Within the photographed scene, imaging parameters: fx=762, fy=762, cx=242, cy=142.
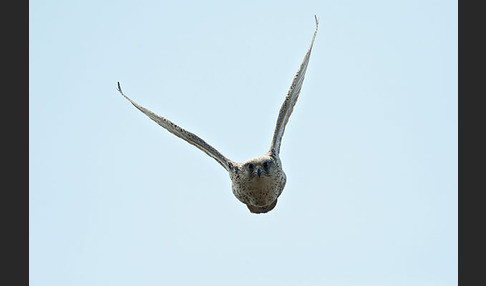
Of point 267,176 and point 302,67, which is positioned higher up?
point 302,67

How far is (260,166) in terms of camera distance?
18094 millimetres

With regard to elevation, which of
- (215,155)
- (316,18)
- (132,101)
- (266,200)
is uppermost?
(316,18)

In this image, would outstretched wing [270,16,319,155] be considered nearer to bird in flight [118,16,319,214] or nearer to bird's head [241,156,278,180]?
bird in flight [118,16,319,214]

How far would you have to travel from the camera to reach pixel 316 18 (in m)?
19.9

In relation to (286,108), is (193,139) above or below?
below

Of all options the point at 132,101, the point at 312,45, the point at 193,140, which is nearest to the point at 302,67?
the point at 312,45

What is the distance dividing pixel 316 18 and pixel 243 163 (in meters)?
4.45

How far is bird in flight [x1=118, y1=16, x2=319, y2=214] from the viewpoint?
59.7 feet

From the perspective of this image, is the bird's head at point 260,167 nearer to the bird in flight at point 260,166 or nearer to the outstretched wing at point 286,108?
the bird in flight at point 260,166

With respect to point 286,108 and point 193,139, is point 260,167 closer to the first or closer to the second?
point 286,108

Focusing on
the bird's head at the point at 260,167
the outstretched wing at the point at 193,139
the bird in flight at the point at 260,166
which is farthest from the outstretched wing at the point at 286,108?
the outstretched wing at the point at 193,139

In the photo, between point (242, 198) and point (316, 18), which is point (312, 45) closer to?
point (316, 18)

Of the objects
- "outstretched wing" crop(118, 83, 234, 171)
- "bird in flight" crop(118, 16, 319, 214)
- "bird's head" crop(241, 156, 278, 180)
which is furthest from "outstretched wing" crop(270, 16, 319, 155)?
"outstretched wing" crop(118, 83, 234, 171)

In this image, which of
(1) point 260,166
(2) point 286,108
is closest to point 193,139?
(1) point 260,166
